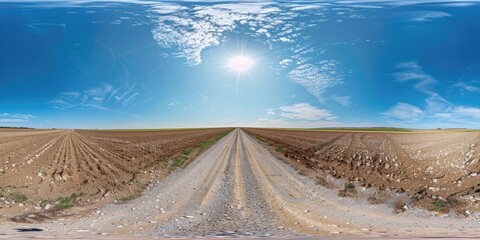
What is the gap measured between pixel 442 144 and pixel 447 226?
232 centimetres

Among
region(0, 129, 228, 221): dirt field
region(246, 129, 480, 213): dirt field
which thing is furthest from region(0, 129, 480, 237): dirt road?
region(0, 129, 228, 221): dirt field

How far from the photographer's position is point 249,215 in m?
6.59

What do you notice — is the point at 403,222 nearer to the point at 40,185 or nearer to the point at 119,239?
the point at 119,239

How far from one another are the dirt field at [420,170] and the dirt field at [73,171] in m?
3.78

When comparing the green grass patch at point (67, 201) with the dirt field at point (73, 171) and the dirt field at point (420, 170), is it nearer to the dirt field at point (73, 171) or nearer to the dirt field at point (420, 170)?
the dirt field at point (73, 171)

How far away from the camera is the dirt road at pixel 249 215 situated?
5707 millimetres

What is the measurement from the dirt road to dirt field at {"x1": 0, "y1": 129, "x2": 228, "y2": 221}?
493 mm

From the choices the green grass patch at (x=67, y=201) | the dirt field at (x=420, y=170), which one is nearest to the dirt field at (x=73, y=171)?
the green grass patch at (x=67, y=201)

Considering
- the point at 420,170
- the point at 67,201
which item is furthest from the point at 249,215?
the point at 420,170

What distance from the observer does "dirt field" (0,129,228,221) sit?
7184 mm

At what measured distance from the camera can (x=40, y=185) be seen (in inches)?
299

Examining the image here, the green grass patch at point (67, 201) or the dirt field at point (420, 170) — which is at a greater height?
the dirt field at point (420, 170)

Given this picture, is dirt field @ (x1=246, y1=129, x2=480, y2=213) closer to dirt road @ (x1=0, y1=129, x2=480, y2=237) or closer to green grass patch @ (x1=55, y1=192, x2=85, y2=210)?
dirt road @ (x1=0, y1=129, x2=480, y2=237)

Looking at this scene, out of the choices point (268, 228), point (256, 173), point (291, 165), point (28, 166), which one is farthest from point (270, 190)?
point (28, 166)
